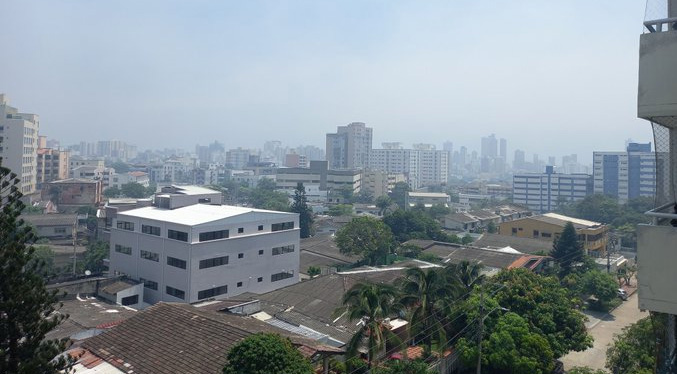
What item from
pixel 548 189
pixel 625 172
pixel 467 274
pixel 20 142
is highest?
pixel 20 142

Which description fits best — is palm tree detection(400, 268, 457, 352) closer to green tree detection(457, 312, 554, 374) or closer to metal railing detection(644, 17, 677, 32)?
green tree detection(457, 312, 554, 374)

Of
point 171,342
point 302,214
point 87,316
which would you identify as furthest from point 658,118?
point 302,214

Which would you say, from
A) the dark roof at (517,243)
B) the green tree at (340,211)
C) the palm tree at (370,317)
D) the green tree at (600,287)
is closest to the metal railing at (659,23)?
the palm tree at (370,317)

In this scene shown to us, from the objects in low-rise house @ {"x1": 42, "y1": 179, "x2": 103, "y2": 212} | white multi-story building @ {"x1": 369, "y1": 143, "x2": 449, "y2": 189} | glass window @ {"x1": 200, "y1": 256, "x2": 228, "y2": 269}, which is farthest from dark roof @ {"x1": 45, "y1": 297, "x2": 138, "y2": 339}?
white multi-story building @ {"x1": 369, "y1": 143, "x2": 449, "y2": 189}

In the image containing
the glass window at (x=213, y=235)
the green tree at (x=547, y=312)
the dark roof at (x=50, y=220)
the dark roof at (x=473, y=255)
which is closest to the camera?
the green tree at (x=547, y=312)

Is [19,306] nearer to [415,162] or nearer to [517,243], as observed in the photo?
[517,243]

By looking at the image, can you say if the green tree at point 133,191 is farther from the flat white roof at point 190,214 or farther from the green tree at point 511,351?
the green tree at point 511,351
